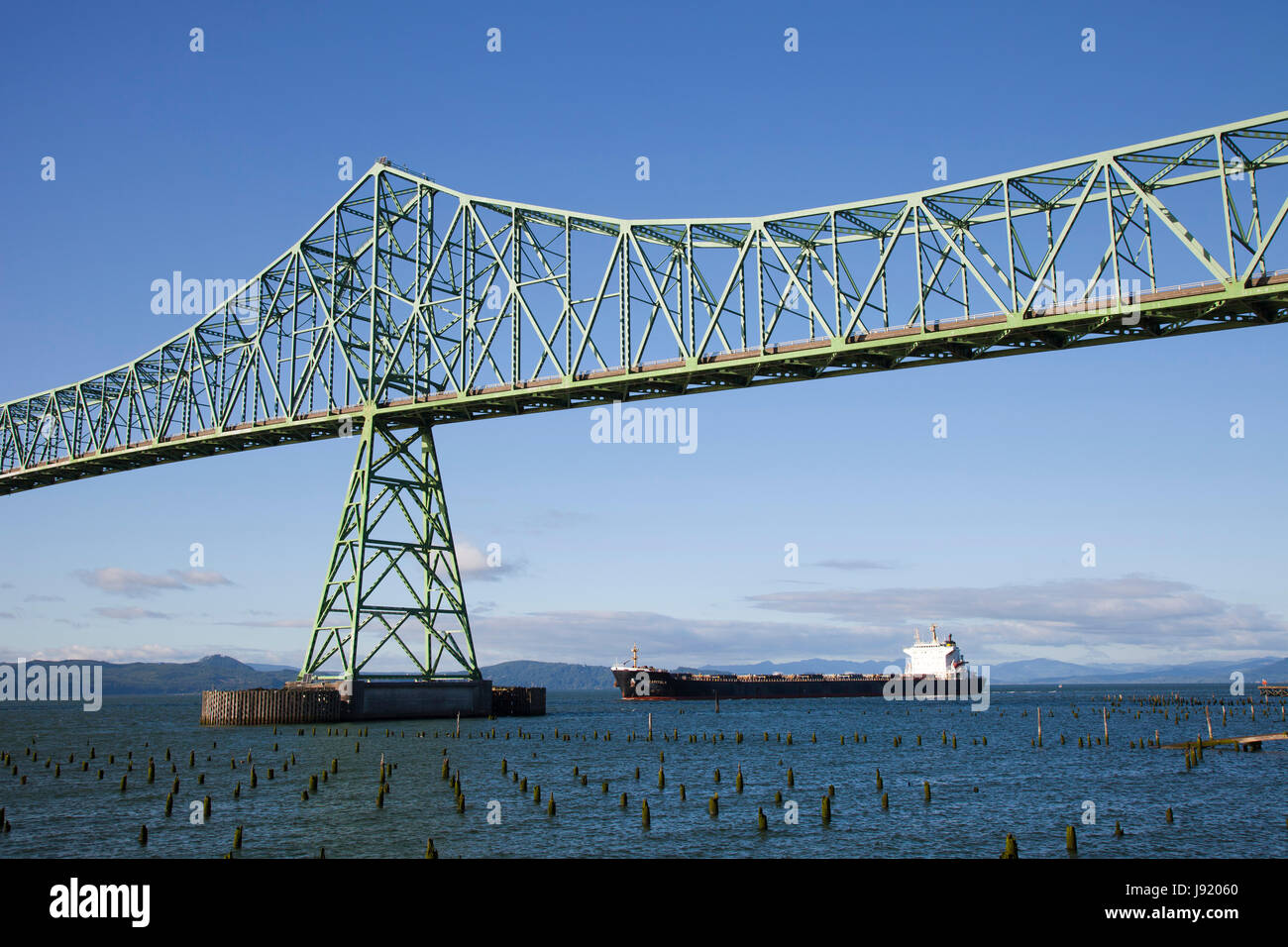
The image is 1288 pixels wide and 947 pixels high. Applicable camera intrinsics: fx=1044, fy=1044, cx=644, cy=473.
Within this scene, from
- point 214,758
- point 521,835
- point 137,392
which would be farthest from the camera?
point 137,392

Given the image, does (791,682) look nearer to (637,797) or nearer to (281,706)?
(281,706)

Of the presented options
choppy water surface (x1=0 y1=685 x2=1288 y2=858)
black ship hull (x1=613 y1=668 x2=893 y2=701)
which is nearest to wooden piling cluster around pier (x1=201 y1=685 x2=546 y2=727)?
choppy water surface (x1=0 y1=685 x2=1288 y2=858)

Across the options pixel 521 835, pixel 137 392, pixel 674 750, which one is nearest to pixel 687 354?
pixel 674 750

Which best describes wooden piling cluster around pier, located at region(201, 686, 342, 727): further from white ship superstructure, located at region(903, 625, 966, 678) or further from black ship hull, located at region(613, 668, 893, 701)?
white ship superstructure, located at region(903, 625, 966, 678)

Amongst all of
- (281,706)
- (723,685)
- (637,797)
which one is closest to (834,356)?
(637,797)

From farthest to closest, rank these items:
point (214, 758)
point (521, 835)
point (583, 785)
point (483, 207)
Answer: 1. point (483, 207)
2. point (214, 758)
3. point (583, 785)
4. point (521, 835)
